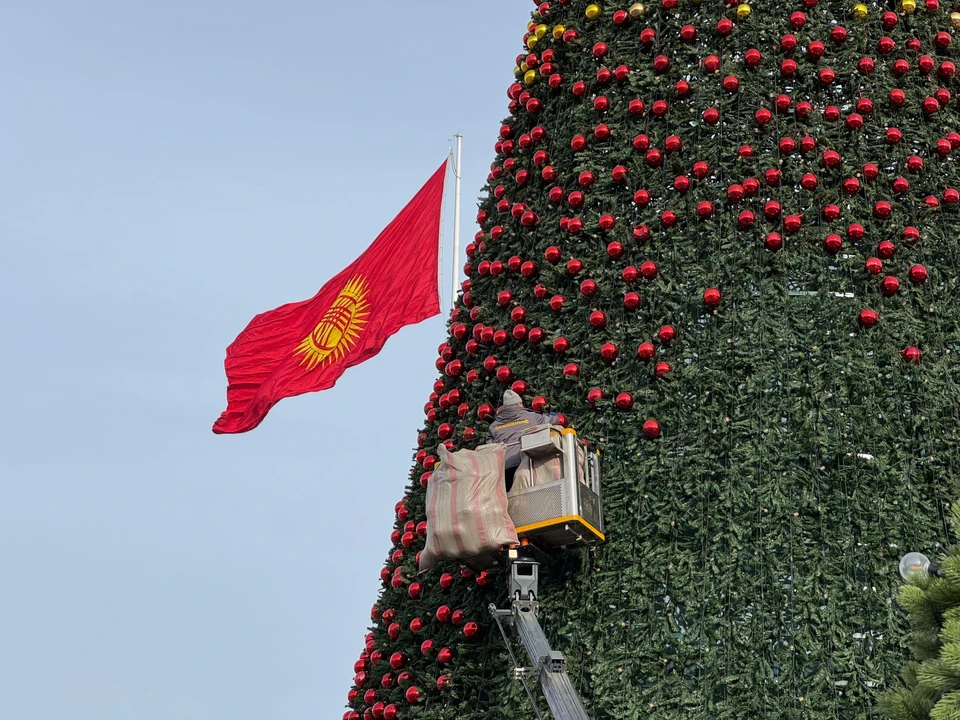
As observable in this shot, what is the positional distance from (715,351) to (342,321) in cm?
541

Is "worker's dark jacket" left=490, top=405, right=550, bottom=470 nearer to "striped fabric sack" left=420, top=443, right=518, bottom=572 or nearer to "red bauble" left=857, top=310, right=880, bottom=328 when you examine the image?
"striped fabric sack" left=420, top=443, right=518, bottom=572

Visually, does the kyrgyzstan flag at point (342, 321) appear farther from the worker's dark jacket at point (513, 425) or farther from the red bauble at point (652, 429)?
the red bauble at point (652, 429)

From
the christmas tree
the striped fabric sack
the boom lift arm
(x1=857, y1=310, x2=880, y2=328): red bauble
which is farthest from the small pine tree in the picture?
the striped fabric sack

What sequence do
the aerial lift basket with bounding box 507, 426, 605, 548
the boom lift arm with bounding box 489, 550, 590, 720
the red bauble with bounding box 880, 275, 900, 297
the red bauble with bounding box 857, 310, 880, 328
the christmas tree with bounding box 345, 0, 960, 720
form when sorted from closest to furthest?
the boom lift arm with bounding box 489, 550, 590, 720
the christmas tree with bounding box 345, 0, 960, 720
the aerial lift basket with bounding box 507, 426, 605, 548
the red bauble with bounding box 857, 310, 880, 328
the red bauble with bounding box 880, 275, 900, 297

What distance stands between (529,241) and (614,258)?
1066 mm

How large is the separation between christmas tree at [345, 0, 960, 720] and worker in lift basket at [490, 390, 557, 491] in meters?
0.37

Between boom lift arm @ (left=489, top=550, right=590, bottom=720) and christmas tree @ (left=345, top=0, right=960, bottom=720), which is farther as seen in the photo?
christmas tree @ (left=345, top=0, right=960, bottom=720)

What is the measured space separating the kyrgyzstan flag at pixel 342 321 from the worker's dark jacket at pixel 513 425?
3.36 meters

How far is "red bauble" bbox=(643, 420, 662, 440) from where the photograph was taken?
1089 centimetres

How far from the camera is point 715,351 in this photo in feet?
36.4

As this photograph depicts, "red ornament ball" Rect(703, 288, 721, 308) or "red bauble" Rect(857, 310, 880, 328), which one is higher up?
"red ornament ball" Rect(703, 288, 721, 308)

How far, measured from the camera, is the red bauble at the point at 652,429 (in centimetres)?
1089

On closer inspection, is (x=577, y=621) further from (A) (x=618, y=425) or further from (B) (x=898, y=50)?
(B) (x=898, y=50)

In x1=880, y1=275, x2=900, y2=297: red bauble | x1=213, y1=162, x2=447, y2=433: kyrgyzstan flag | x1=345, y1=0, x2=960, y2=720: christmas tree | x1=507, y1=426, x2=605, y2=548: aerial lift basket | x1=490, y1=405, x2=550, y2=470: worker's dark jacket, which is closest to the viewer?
x1=345, y1=0, x2=960, y2=720: christmas tree
